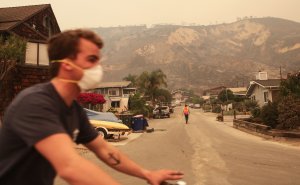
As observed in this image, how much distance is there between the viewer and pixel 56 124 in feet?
6.97

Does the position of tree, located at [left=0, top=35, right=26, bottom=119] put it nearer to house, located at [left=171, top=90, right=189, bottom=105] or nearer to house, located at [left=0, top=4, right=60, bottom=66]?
house, located at [left=0, top=4, right=60, bottom=66]

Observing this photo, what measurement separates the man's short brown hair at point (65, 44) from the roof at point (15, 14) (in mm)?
21091

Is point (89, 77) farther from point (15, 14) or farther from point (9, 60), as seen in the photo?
point (15, 14)

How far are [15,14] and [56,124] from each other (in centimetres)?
2624

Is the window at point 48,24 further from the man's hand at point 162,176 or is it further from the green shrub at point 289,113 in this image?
the man's hand at point 162,176

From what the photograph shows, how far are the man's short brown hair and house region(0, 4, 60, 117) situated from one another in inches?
718

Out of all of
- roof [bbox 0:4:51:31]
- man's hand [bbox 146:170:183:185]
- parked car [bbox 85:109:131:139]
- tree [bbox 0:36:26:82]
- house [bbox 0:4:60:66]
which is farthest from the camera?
roof [bbox 0:4:51:31]

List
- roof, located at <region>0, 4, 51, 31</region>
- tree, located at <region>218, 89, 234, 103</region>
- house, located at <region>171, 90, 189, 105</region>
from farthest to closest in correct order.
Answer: house, located at <region>171, 90, 189, 105</region>
tree, located at <region>218, 89, 234, 103</region>
roof, located at <region>0, 4, 51, 31</region>

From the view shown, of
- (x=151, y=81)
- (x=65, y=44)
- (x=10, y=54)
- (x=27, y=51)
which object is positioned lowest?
(x=65, y=44)

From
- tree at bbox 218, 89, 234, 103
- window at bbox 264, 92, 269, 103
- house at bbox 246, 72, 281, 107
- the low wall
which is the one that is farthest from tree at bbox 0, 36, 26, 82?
tree at bbox 218, 89, 234, 103

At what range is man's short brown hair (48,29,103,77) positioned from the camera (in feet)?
7.97

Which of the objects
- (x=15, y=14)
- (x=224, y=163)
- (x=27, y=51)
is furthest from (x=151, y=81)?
(x=224, y=163)

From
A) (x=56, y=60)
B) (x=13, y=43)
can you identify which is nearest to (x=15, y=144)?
(x=56, y=60)

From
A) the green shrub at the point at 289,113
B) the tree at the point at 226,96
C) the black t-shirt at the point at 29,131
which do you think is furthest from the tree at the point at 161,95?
the black t-shirt at the point at 29,131
